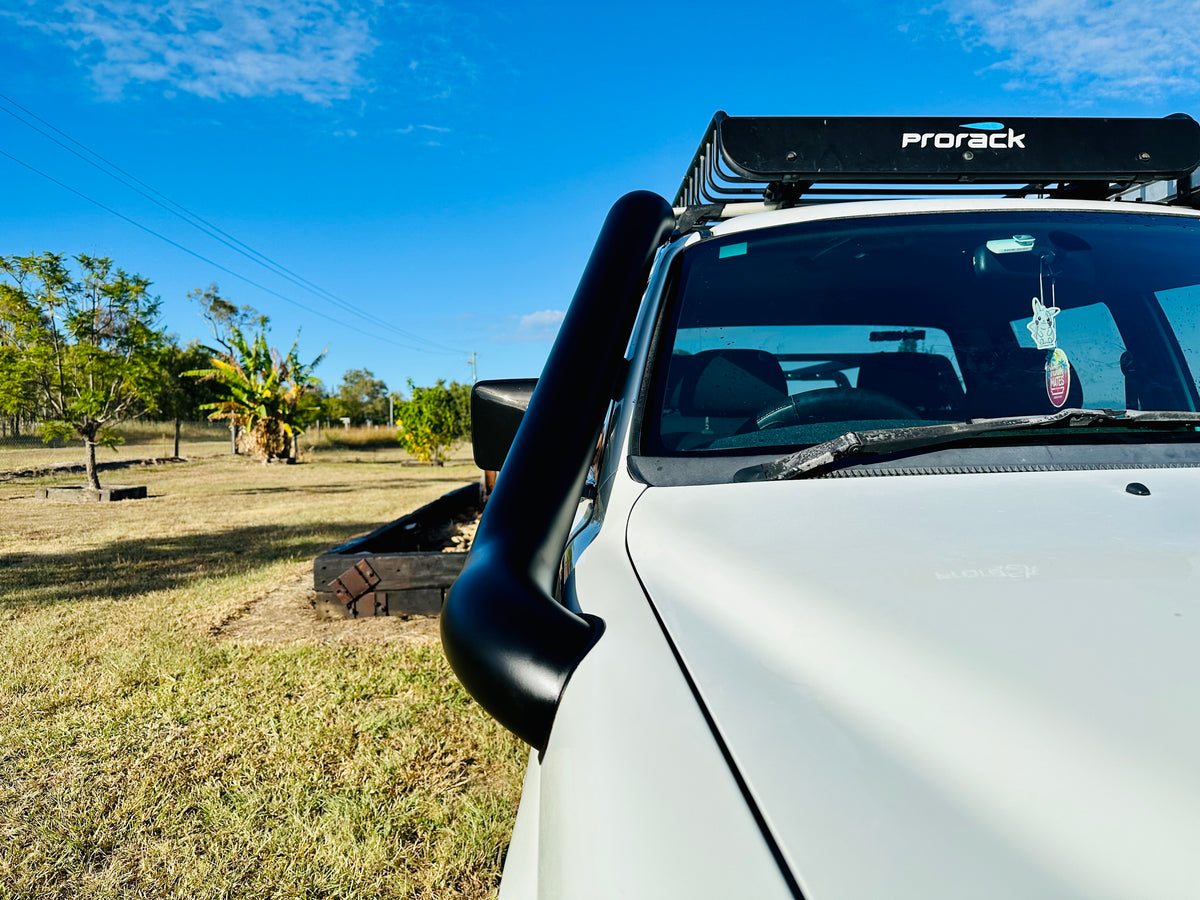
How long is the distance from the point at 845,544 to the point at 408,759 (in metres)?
2.82

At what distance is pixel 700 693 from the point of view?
0.79 m

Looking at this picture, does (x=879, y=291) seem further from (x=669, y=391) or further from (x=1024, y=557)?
(x=1024, y=557)

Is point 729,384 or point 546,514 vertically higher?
point 729,384

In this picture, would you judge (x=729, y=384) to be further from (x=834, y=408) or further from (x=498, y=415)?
(x=498, y=415)

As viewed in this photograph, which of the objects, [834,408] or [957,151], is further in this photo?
[957,151]

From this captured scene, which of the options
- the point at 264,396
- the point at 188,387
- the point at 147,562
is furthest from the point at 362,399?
the point at 147,562

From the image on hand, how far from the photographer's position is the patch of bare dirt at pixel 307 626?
16.6 feet

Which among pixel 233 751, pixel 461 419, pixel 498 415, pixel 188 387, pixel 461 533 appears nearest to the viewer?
pixel 498 415

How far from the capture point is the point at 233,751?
3367 mm

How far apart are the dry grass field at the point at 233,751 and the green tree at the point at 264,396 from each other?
23.1 metres

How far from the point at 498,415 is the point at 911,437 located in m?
0.82

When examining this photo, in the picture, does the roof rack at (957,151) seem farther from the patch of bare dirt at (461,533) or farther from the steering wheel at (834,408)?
the patch of bare dirt at (461,533)

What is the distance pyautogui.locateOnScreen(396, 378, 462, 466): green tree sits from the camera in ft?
90.8

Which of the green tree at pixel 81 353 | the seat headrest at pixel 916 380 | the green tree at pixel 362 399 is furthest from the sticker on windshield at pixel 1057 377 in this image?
the green tree at pixel 362 399
